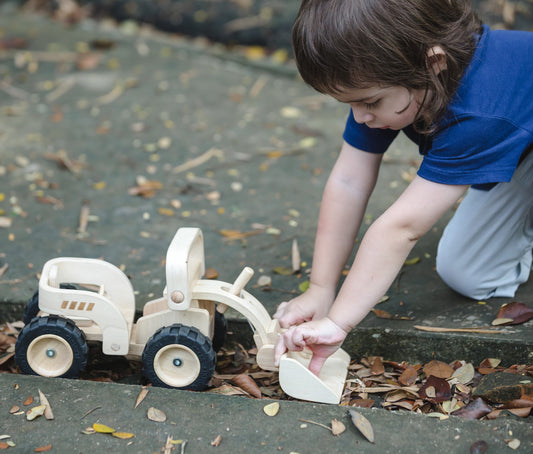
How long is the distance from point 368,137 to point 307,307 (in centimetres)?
57

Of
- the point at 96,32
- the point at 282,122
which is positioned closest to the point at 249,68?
the point at 282,122

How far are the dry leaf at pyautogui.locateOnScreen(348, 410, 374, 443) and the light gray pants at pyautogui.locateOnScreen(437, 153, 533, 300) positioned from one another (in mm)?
734

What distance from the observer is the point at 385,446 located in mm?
1596

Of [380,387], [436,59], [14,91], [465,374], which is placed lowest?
[14,91]

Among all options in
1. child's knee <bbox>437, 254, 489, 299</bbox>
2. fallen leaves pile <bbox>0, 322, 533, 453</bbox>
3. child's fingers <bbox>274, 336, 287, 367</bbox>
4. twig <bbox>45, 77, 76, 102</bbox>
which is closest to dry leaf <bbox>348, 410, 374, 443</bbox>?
fallen leaves pile <bbox>0, 322, 533, 453</bbox>

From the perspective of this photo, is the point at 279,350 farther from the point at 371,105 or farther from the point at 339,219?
the point at 371,105

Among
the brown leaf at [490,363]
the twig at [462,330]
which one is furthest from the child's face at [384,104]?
the brown leaf at [490,363]

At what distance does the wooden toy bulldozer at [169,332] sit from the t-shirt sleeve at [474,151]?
0.60 metres

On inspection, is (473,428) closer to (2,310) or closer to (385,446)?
(385,446)

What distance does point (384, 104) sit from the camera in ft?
5.81

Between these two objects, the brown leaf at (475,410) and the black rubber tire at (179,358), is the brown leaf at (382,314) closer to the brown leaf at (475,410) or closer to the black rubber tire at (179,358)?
the brown leaf at (475,410)

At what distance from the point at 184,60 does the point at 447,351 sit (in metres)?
3.26

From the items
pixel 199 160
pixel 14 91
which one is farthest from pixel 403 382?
pixel 14 91

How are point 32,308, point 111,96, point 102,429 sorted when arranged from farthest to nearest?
point 111,96 → point 32,308 → point 102,429
